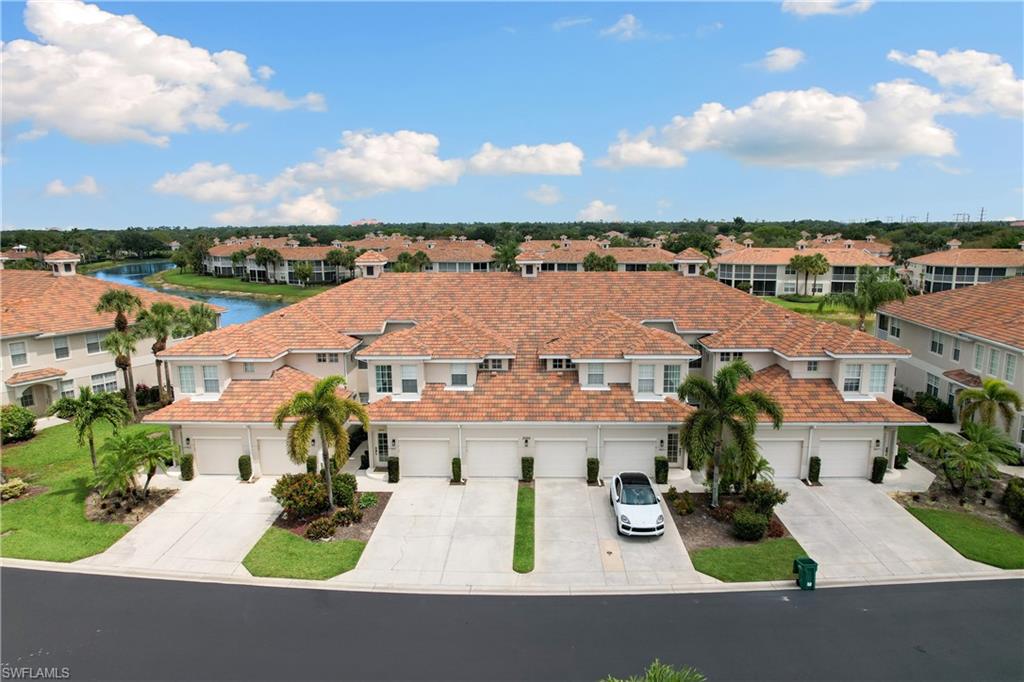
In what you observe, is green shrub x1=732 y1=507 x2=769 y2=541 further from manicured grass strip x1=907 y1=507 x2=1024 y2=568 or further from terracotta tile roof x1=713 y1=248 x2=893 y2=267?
terracotta tile roof x1=713 y1=248 x2=893 y2=267

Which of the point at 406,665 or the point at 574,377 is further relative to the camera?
the point at 574,377

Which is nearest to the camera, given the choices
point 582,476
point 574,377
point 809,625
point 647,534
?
point 809,625

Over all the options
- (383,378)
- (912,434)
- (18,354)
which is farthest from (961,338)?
(18,354)

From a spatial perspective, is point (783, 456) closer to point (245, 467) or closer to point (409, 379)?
point (409, 379)

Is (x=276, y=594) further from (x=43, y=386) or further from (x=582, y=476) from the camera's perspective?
(x=43, y=386)

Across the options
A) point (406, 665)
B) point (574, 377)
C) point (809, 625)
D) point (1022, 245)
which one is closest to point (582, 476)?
point (574, 377)

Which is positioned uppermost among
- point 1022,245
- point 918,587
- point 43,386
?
point 1022,245
